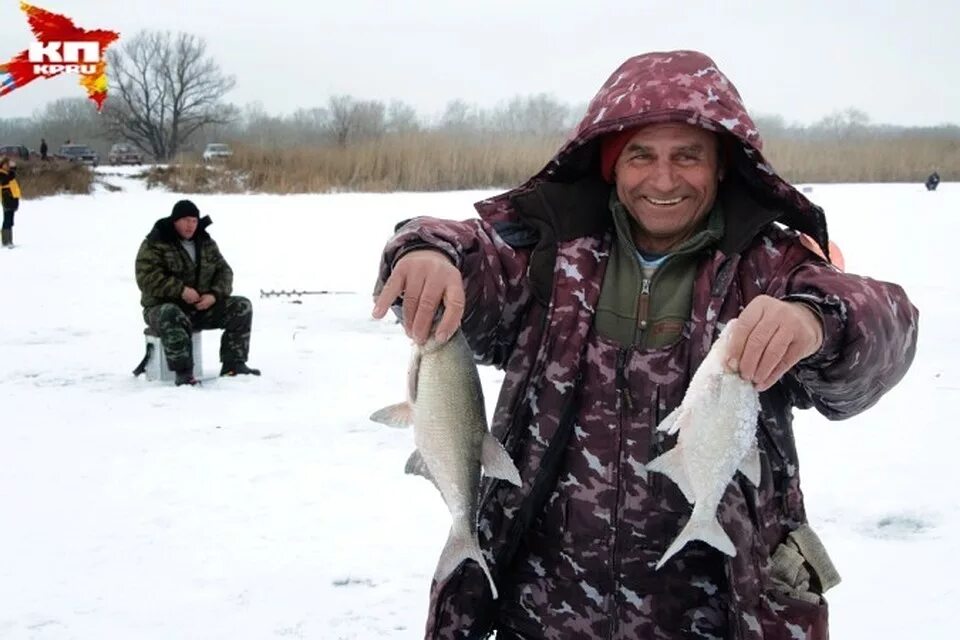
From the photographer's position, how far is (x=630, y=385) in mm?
2252

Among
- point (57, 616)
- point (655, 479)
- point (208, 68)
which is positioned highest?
point (208, 68)

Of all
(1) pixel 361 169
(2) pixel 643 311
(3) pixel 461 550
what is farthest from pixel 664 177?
(1) pixel 361 169

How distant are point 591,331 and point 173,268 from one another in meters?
6.51

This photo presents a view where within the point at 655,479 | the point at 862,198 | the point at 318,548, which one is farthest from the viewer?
the point at 862,198

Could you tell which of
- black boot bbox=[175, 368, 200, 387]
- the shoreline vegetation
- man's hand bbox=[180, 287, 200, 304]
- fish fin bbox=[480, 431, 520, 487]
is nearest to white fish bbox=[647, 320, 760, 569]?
fish fin bbox=[480, 431, 520, 487]

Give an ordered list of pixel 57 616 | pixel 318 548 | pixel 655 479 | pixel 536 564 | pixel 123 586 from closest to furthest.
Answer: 1. pixel 655 479
2. pixel 536 564
3. pixel 57 616
4. pixel 123 586
5. pixel 318 548

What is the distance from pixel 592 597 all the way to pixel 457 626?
14.3 inches

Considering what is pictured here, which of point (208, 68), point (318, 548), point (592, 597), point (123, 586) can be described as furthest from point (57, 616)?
point (208, 68)

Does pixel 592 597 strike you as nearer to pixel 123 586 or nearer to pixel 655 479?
pixel 655 479

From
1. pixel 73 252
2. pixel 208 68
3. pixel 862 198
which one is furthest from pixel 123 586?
pixel 208 68

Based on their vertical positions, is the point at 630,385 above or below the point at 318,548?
above

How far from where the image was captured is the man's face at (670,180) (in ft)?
7.62

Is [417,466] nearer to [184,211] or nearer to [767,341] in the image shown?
[767,341]

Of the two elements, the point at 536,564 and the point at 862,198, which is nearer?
the point at 536,564
